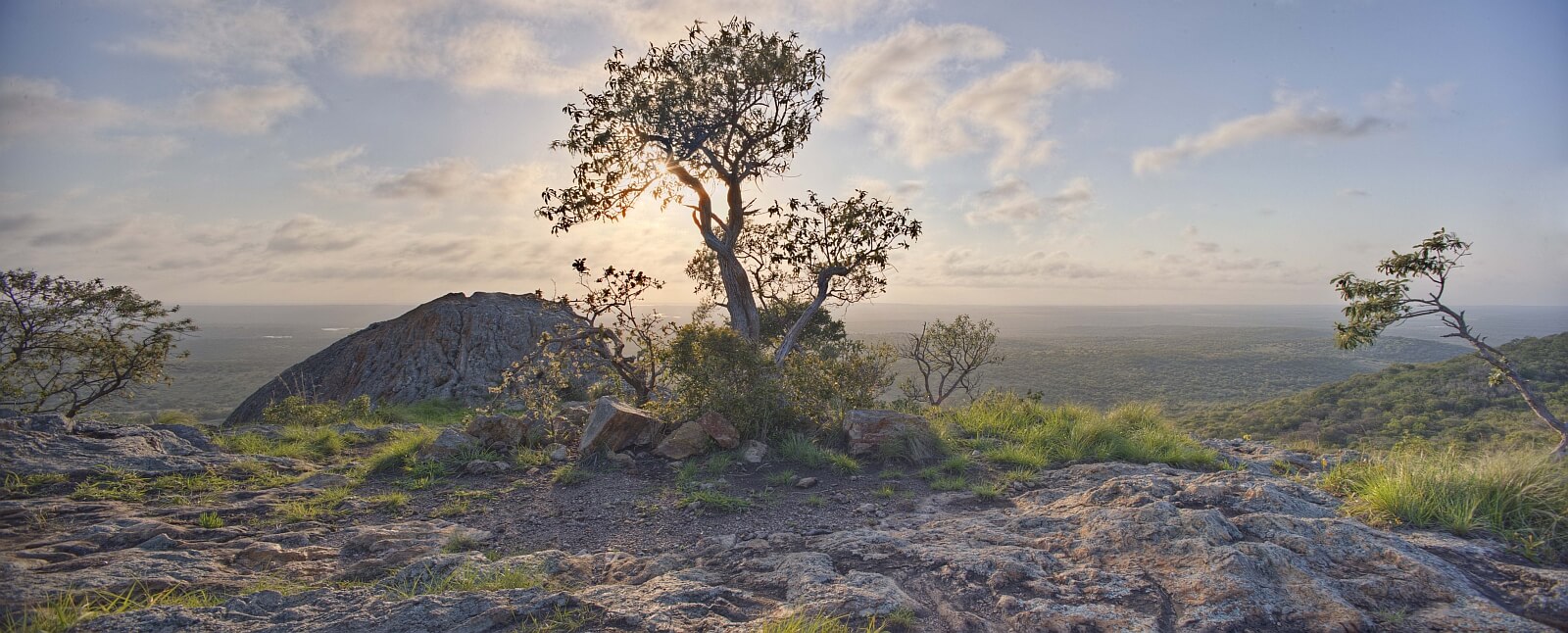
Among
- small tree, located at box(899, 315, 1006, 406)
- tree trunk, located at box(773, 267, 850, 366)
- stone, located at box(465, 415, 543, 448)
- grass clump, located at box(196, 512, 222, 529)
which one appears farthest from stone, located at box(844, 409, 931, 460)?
small tree, located at box(899, 315, 1006, 406)

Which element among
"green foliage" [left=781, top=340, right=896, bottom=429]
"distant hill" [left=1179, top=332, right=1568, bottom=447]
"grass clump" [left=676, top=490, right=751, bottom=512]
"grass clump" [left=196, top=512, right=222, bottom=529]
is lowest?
"distant hill" [left=1179, top=332, right=1568, bottom=447]

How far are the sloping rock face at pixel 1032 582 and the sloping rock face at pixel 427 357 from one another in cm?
1450

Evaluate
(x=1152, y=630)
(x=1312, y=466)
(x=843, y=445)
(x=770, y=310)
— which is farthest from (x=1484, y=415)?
(x=1152, y=630)

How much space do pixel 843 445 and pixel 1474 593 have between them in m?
5.77

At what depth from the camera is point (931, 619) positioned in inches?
129

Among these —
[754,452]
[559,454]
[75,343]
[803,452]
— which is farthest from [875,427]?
[75,343]

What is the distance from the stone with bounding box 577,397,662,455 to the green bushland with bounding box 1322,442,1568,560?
7.29 meters

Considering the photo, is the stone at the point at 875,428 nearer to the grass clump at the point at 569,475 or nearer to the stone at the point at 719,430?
the stone at the point at 719,430

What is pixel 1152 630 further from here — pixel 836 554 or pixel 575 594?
pixel 575 594

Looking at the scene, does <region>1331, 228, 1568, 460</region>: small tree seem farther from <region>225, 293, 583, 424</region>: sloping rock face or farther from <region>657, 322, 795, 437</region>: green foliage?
<region>225, 293, 583, 424</region>: sloping rock face

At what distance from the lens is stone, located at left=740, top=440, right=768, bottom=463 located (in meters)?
7.64

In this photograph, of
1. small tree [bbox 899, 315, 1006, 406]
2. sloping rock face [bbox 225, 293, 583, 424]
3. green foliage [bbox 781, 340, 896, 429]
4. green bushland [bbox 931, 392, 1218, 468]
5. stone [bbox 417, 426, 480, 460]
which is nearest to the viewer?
green bushland [bbox 931, 392, 1218, 468]

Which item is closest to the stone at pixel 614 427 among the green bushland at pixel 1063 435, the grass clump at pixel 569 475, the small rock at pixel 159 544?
the grass clump at pixel 569 475

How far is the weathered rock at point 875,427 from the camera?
792cm
